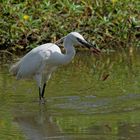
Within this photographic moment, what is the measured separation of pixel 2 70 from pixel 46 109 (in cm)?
301

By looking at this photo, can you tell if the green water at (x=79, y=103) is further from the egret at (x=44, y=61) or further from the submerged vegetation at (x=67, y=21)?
the submerged vegetation at (x=67, y=21)

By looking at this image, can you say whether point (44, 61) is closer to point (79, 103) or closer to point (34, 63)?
point (34, 63)

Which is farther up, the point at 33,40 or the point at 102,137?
the point at 33,40

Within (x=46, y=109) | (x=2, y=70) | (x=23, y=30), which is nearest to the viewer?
(x=46, y=109)

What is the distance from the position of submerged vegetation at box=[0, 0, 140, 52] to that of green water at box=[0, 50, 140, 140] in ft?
2.91

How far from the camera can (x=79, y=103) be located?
968cm

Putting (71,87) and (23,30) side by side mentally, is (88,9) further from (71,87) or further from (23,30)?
(71,87)

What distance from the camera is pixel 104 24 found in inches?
570

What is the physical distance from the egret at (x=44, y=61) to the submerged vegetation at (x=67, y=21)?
9.41 ft

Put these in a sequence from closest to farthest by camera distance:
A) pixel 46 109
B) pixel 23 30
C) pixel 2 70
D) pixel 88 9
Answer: pixel 46 109 < pixel 2 70 < pixel 23 30 < pixel 88 9

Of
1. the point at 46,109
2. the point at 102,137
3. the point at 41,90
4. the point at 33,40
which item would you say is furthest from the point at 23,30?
the point at 102,137

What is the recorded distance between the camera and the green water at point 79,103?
7953mm

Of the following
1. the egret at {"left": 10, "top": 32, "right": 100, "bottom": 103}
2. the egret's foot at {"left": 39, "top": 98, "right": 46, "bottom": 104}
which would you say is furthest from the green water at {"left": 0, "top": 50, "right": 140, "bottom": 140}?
the egret at {"left": 10, "top": 32, "right": 100, "bottom": 103}

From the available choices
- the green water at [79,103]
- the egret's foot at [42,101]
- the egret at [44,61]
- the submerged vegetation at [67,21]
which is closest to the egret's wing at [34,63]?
the egret at [44,61]
